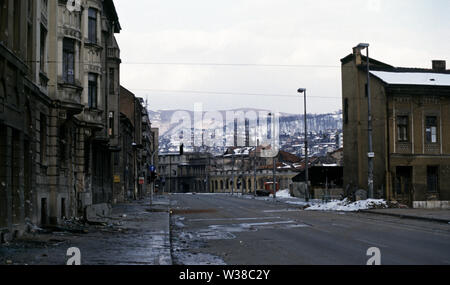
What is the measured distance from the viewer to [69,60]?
85.9 feet

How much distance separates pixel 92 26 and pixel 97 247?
60.0ft

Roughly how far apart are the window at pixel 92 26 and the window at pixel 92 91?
6.11 ft

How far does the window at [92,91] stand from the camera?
31461mm

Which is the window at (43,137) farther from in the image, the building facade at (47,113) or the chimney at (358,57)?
the chimney at (358,57)

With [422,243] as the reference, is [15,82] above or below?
above

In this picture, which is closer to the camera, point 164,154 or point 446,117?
point 446,117

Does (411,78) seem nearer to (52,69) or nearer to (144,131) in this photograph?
(52,69)

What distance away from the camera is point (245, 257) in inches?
547

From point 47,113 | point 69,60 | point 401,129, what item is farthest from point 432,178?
point 47,113

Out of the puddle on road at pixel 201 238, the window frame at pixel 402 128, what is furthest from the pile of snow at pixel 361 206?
the puddle on road at pixel 201 238

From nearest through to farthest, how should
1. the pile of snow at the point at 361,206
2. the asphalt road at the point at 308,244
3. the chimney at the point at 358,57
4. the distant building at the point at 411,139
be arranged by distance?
the asphalt road at the point at 308,244, the pile of snow at the point at 361,206, the distant building at the point at 411,139, the chimney at the point at 358,57

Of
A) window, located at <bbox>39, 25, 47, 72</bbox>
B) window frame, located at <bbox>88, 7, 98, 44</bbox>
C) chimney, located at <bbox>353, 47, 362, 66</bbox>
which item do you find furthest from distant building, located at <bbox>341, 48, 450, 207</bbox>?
window, located at <bbox>39, 25, 47, 72</bbox>
